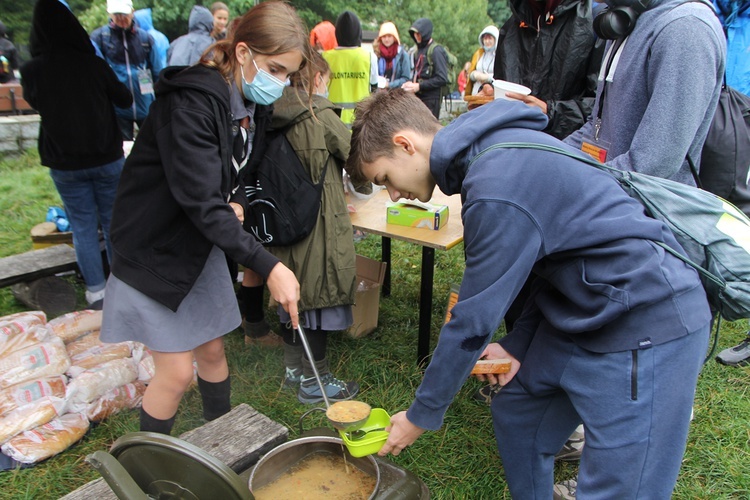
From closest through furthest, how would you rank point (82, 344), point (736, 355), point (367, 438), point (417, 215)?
point (367, 438) < point (417, 215) < point (82, 344) < point (736, 355)

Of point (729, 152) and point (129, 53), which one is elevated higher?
point (129, 53)

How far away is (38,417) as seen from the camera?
243 centimetres

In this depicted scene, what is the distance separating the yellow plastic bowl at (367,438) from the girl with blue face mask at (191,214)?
0.40 meters

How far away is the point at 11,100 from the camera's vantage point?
8.10 metres

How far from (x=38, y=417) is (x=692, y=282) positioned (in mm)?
2619

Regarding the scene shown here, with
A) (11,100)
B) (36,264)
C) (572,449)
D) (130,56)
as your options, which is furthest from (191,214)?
(11,100)

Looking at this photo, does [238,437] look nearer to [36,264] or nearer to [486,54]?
[36,264]

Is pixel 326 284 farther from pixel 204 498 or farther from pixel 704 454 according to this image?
pixel 704 454

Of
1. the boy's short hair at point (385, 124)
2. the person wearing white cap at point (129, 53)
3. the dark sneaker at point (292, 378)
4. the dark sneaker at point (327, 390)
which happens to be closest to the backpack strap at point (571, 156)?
the boy's short hair at point (385, 124)

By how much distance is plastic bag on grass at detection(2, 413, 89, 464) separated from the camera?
7.57 ft

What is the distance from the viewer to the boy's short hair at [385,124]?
148 centimetres

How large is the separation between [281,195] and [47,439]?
Answer: 4.86 feet

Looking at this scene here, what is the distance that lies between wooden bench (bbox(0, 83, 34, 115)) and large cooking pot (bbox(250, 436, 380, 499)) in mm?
8320

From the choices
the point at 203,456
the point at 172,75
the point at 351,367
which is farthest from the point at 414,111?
the point at 351,367
